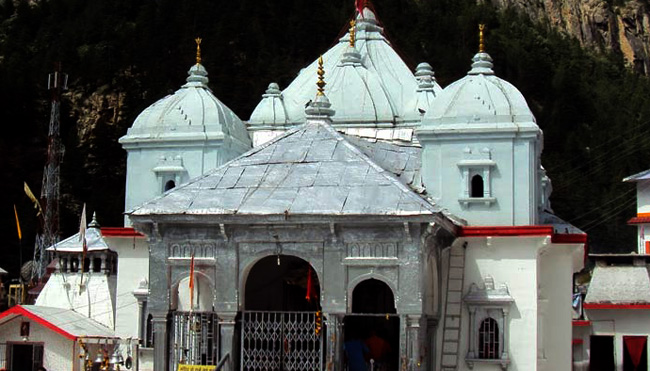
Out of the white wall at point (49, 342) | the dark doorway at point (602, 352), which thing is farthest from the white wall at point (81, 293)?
the dark doorway at point (602, 352)

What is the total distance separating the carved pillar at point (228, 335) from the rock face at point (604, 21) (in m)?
→ 81.1

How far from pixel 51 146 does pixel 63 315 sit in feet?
68.5

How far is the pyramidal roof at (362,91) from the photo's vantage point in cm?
2989

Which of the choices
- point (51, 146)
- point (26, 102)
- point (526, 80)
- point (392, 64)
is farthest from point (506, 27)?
point (392, 64)

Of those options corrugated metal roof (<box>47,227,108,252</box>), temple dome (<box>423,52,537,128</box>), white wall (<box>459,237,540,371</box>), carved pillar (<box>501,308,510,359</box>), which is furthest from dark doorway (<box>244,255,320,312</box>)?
corrugated metal roof (<box>47,227,108,252</box>)

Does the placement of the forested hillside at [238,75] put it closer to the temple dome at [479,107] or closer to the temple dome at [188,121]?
the temple dome at [188,121]

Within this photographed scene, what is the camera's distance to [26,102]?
73.4 meters

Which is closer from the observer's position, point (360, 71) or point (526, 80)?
point (360, 71)

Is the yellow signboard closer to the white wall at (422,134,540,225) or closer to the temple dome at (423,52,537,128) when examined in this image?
the white wall at (422,134,540,225)

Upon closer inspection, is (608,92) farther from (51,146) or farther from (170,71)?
(51,146)

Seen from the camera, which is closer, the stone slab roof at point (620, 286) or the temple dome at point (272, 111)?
the temple dome at point (272, 111)

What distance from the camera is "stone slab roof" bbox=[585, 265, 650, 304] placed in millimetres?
35906

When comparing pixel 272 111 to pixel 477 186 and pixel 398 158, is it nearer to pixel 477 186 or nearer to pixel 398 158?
pixel 398 158

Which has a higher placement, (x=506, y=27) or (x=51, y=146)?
(x=506, y=27)
